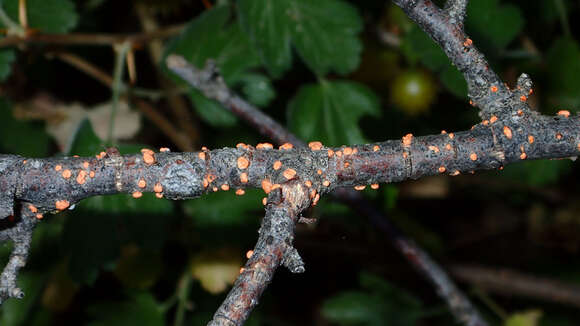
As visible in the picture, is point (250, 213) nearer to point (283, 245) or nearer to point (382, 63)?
point (382, 63)

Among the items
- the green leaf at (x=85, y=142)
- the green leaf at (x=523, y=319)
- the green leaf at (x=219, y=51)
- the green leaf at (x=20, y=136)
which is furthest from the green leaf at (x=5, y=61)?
the green leaf at (x=523, y=319)

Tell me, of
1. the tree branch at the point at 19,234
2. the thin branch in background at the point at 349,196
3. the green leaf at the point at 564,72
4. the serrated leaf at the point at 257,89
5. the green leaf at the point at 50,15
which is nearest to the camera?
the tree branch at the point at 19,234

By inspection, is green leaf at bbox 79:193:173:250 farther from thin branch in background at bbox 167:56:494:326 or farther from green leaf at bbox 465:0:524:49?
green leaf at bbox 465:0:524:49

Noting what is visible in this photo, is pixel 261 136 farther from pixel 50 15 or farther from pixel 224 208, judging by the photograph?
pixel 50 15

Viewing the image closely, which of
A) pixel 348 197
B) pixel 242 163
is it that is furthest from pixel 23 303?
pixel 242 163

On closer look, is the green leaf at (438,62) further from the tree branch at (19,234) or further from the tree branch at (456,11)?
the tree branch at (19,234)

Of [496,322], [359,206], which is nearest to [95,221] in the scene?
[359,206]

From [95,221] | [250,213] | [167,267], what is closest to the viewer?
[95,221]
